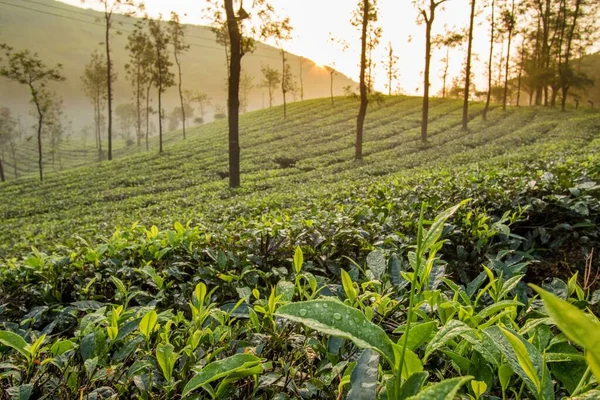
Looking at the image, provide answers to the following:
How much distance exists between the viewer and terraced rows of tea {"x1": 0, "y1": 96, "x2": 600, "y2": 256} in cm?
1531

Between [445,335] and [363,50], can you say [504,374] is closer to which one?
[445,335]

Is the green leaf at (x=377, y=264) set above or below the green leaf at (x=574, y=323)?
below

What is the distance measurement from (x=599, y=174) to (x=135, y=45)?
53418mm

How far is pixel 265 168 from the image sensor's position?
2633cm

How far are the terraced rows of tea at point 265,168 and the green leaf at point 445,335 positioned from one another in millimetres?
7470

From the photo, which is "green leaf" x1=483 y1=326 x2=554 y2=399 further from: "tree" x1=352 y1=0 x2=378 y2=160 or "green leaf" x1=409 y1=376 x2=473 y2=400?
"tree" x1=352 y1=0 x2=378 y2=160

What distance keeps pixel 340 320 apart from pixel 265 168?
25870 millimetres

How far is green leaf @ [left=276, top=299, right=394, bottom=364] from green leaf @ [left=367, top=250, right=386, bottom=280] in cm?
92

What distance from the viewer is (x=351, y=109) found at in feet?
176

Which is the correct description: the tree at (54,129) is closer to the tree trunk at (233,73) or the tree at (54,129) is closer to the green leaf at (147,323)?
the tree trunk at (233,73)

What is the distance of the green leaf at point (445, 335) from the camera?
774mm

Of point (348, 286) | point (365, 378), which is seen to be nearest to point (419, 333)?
point (365, 378)

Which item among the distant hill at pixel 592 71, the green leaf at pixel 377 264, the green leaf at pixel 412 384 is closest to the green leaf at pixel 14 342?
the green leaf at pixel 412 384

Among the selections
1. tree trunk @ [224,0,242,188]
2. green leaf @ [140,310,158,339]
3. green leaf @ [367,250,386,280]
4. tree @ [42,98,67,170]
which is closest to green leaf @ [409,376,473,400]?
green leaf @ [140,310,158,339]
